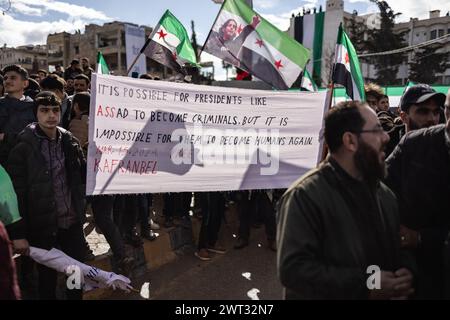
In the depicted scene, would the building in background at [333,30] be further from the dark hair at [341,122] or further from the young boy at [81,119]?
the dark hair at [341,122]

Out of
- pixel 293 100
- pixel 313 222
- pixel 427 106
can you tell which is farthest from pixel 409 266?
pixel 293 100

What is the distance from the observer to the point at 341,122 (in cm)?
192

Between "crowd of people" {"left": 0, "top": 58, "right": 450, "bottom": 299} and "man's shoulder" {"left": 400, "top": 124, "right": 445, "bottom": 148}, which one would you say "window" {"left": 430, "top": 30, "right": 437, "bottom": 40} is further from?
"man's shoulder" {"left": 400, "top": 124, "right": 445, "bottom": 148}

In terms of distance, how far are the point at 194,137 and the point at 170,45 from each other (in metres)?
2.69

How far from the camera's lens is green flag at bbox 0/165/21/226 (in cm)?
276

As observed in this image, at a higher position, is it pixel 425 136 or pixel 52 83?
pixel 52 83

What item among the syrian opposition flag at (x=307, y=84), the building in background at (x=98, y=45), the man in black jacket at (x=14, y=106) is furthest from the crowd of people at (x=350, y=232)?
the building in background at (x=98, y=45)

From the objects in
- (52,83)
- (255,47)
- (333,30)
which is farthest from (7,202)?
(333,30)

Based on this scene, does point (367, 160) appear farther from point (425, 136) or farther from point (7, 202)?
point (7, 202)

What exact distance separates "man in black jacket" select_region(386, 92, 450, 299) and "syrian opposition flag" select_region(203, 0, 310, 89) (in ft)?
10.5

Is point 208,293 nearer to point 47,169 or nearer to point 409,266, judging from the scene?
point 47,169

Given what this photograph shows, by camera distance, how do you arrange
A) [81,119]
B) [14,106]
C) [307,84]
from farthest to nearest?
[307,84] → [81,119] → [14,106]

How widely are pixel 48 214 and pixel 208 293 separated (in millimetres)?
1769
